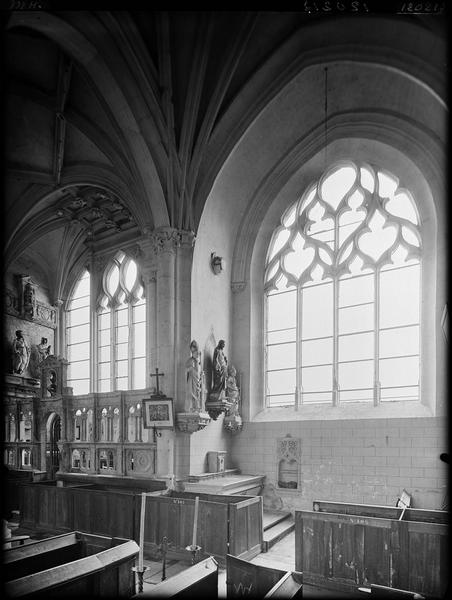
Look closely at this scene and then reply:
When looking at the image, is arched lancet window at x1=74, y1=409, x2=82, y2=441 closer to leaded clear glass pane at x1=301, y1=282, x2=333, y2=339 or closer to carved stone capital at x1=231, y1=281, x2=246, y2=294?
carved stone capital at x1=231, y1=281, x2=246, y2=294

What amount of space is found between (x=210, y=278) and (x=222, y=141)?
3.50 meters

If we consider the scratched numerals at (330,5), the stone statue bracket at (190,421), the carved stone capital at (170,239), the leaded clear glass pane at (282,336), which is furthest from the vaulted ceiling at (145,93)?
the scratched numerals at (330,5)

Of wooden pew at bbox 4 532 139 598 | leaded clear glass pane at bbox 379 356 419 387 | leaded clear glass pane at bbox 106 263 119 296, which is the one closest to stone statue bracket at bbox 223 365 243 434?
leaded clear glass pane at bbox 379 356 419 387

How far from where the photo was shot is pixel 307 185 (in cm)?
1370

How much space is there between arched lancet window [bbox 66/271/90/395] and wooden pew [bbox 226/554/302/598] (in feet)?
44.9

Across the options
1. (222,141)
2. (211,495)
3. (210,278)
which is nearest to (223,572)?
(211,495)

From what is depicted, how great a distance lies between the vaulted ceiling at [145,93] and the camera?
10734 millimetres

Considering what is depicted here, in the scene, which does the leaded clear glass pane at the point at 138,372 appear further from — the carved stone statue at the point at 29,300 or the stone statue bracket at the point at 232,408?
the carved stone statue at the point at 29,300

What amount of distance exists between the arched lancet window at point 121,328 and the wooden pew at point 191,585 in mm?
11548

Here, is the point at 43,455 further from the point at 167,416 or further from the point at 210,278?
the point at 210,278

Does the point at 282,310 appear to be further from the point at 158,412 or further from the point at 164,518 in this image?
the point at 164,518

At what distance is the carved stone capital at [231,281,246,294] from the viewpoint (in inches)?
541

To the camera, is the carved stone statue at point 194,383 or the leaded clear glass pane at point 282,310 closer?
the carved stone statue at point 194,383

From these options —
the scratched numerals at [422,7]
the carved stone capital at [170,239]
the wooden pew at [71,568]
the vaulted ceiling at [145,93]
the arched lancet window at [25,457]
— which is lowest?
the arched lancet window at [25,457]
